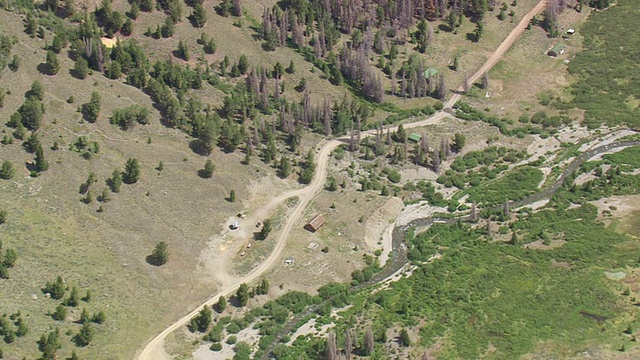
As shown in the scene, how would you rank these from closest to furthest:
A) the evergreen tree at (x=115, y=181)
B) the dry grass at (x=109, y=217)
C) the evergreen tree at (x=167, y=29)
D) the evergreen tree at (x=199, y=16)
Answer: the dry grass at (x=109, y=217) → the evergreen tree at (x=115, y=181) → the evergreen tree at (x=167, y=29) → the evergreen tree at (x=199, y=16)

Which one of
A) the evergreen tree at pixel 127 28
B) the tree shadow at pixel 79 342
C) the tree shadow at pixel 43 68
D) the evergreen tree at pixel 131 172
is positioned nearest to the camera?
the tree shadow at pixel 79 342

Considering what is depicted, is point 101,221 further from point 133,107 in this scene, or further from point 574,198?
point 574,198

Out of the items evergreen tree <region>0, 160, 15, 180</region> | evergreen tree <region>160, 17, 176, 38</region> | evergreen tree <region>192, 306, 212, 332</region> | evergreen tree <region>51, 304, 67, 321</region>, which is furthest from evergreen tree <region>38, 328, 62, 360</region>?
evergreen tree <region>160, 17, 176, 38</region>

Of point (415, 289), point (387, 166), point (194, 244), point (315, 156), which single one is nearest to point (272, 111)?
point (315, 156)

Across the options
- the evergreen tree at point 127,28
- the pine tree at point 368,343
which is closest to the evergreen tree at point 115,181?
the evergreen tree at point 127,28

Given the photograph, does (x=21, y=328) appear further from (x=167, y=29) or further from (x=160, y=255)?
(x=167, y=29)

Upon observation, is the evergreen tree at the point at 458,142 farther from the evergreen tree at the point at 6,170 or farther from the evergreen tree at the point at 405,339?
the evergreen tree at the point at 6,170

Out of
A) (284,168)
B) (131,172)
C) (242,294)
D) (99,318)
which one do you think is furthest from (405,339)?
(131,172)
